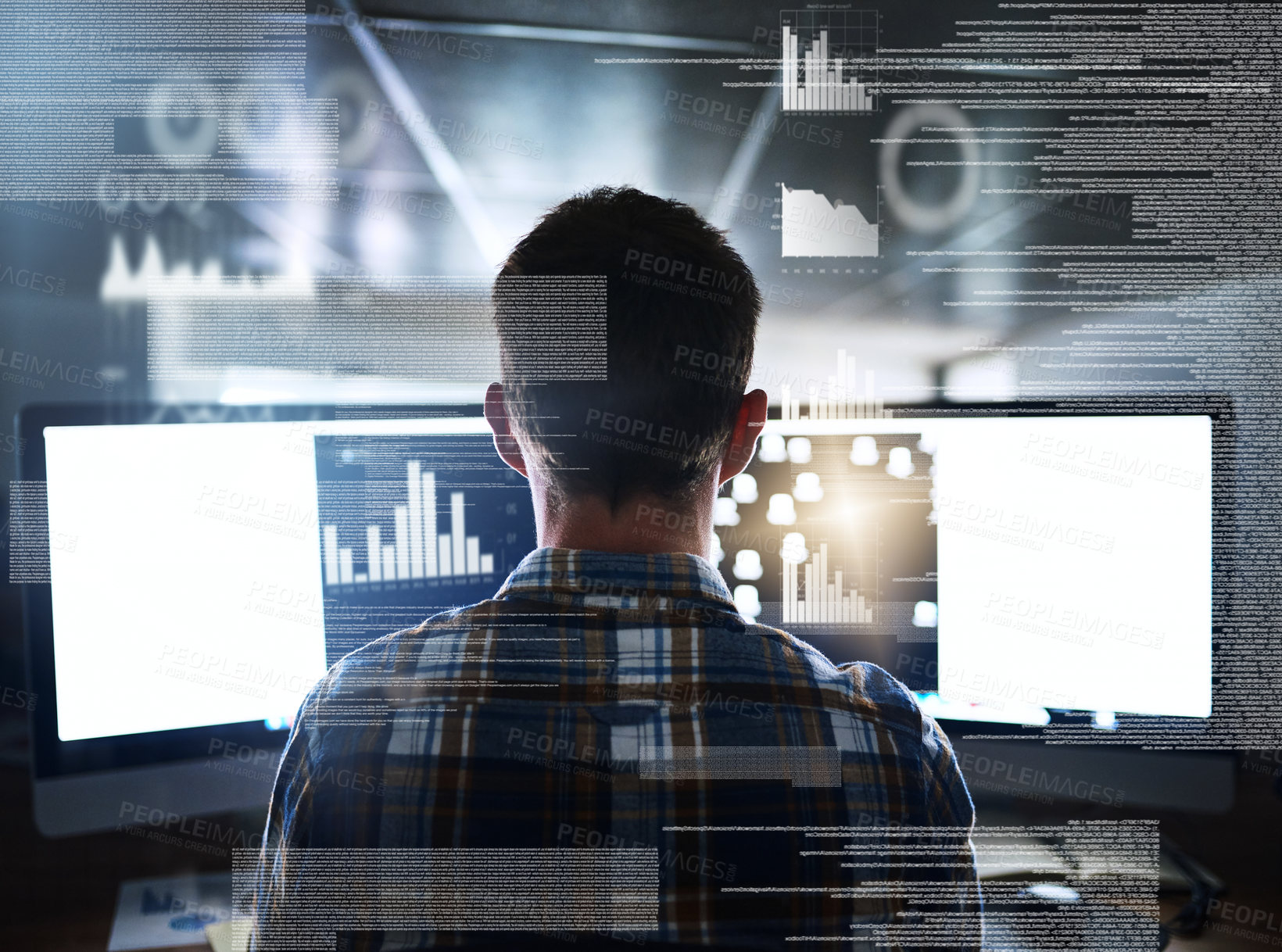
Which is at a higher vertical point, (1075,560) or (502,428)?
(502,428)

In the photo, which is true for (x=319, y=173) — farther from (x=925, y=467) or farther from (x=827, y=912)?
(x=827, y=912)

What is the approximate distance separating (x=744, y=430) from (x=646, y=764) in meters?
0.34

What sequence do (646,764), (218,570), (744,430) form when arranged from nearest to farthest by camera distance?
(646,764)
(744,430)
(218,570)

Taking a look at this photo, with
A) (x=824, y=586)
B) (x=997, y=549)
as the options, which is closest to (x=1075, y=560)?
(x=997, y=549)

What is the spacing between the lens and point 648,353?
2.24 feet

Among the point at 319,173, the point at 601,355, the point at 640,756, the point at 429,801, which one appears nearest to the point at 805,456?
the point at 601,355

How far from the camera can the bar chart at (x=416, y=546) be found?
36.2 inches

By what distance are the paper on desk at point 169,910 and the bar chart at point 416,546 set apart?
389 millimetres

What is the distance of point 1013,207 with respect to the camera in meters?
0.99
